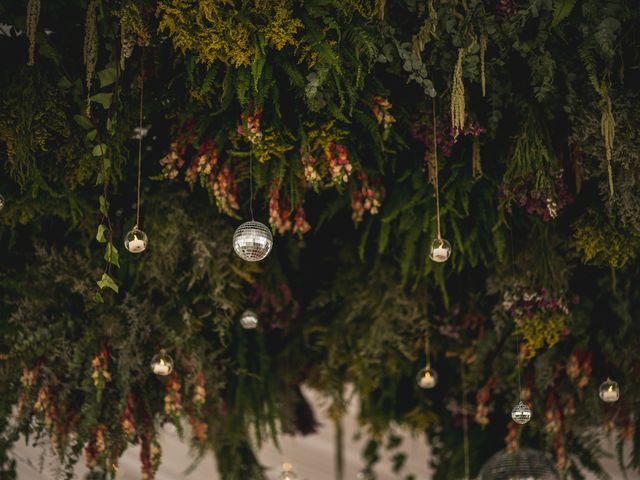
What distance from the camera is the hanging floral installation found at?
2021 millimetres

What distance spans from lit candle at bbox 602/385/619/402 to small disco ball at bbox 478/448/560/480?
1.36 ft

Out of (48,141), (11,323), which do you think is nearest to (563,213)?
(48,141)

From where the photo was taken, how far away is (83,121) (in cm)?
212

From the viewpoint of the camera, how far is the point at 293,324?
3094mm

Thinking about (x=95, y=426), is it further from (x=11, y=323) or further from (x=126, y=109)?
(x=126, y=109)

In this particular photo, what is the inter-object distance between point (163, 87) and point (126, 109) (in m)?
0.14

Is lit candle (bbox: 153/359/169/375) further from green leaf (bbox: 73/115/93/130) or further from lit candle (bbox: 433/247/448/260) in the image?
lit candle (bbox: 433/247/448/260)

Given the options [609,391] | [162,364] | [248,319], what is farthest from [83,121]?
[609,391]

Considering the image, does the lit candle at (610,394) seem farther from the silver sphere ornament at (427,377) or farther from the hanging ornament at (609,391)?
the silver sphere ornament at (427,377)

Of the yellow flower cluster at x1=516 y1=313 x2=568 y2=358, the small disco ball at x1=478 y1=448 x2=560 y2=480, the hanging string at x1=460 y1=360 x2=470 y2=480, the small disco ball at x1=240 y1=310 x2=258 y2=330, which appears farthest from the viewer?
the hanging string at x1=460 y1=360 x2=470 y2=480

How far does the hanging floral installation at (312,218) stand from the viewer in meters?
2.02

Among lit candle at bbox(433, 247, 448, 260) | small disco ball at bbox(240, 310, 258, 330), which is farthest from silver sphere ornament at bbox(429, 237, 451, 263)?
small disco ball at bbox(240, 310, 258, 330)

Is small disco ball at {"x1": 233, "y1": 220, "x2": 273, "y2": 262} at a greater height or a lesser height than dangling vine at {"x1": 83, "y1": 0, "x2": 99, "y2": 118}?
lesser

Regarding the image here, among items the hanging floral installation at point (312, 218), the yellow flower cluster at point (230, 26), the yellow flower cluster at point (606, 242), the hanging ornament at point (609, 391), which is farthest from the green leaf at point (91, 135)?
the hanging ornament at point (609, 391)
